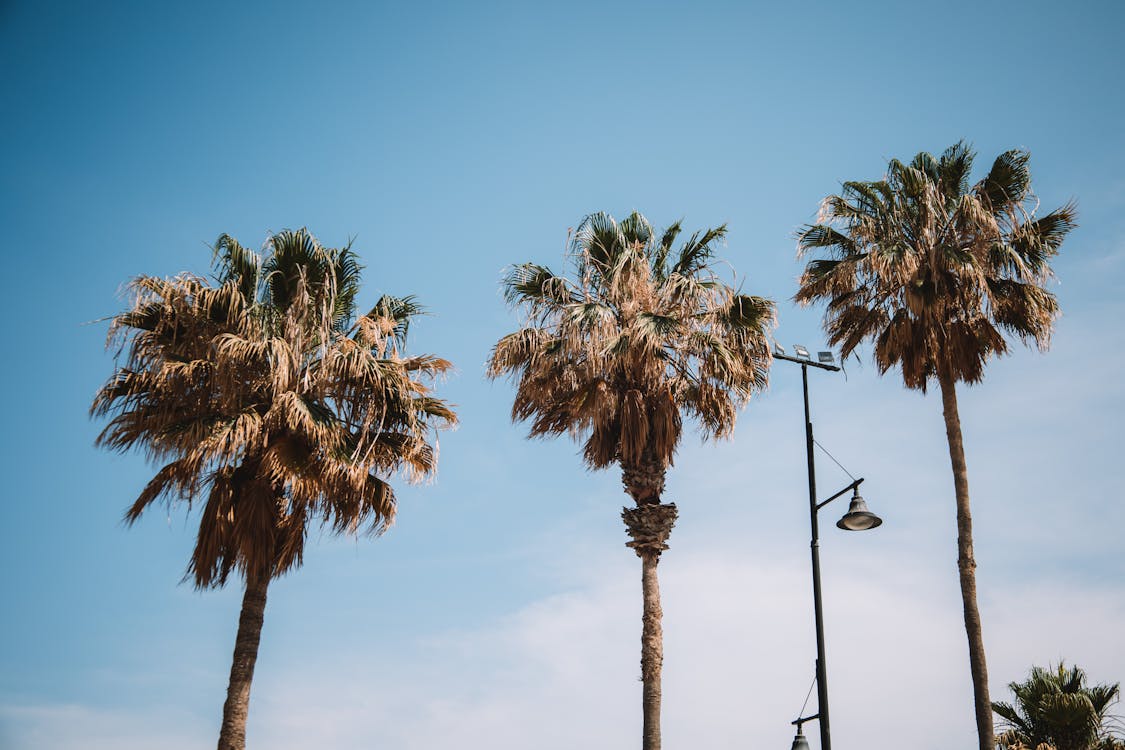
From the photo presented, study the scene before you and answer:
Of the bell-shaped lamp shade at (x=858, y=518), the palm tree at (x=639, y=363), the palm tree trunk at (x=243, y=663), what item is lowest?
the palm tree trunk at (x=243, y=663)

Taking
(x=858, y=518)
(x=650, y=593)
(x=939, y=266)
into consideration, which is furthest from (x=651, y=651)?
(x=939, y=266)

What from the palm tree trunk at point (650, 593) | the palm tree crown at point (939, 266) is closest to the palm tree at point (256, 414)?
the palm tree trunk at point (650, 593)

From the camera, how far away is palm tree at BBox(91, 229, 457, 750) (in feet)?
48.0

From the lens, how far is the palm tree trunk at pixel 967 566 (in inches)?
691

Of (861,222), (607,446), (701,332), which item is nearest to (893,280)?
(861,222)

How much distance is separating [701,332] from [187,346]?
923 cm

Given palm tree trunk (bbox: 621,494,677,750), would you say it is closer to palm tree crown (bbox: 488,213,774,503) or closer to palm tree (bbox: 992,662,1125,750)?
palm tree crown (bbox: 488,213,774,503)

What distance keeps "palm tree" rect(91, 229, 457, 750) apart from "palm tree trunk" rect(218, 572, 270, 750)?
0.06ft

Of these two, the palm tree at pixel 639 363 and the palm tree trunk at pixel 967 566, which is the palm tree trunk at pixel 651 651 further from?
the palm tree trunk at pixel 967 566

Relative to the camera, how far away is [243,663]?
14.4 metres

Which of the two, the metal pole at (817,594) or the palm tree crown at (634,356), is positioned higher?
the palm tree crown at (634,356)

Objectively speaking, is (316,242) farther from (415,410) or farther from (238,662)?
(238,662)

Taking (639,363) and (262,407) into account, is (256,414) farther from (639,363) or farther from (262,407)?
(639,363)

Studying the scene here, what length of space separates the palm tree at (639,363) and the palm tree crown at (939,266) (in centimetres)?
364
